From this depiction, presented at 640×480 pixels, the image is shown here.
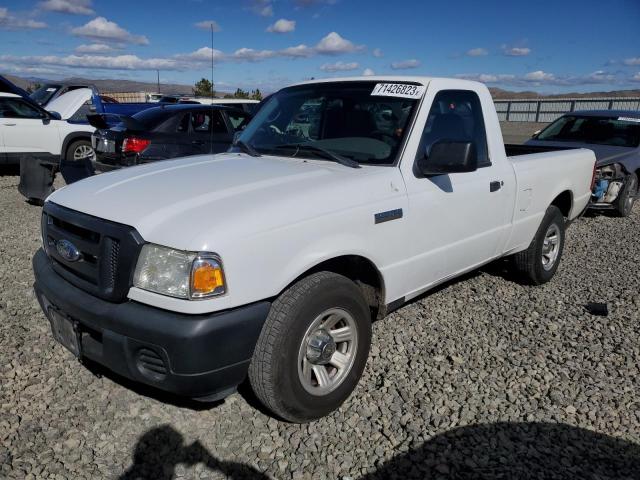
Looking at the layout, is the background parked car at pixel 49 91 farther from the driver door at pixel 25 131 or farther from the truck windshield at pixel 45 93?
the driver door at pixel 25 131

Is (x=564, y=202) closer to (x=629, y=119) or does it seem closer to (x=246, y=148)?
(x=246, y=148)

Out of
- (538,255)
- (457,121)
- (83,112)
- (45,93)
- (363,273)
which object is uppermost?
(45,93)

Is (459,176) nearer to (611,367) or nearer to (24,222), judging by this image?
(611,367)

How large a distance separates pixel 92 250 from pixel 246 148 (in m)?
1.59

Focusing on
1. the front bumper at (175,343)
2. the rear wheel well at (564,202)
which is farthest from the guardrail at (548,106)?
the front bumper at (175,343)

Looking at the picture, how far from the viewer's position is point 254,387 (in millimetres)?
2676

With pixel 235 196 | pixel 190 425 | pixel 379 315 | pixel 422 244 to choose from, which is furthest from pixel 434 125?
pixel 190 425

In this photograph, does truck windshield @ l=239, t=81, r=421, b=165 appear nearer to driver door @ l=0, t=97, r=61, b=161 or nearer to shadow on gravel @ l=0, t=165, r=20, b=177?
driver door @ l=0, t=97, r=61, b=161

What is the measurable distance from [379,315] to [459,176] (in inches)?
45.2

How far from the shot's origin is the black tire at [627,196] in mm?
8305

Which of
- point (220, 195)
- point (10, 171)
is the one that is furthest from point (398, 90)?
point (10, 171)

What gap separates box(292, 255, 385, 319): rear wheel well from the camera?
306 centimetres

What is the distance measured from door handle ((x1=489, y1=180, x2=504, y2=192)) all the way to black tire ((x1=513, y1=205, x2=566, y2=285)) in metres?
1.06

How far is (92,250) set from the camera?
8.62 ft
